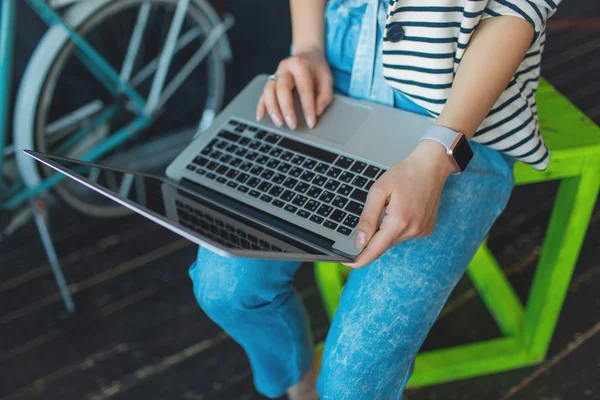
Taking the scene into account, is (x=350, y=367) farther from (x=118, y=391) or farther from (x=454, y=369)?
(x=118, y=391)

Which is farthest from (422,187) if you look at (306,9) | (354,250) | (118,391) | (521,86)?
(118,391)

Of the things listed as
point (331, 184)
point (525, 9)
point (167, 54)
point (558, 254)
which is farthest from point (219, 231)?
point (167, 54)

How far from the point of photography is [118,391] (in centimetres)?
111

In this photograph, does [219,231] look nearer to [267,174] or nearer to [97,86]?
[267,174]

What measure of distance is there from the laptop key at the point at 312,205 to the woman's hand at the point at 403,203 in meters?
0.08

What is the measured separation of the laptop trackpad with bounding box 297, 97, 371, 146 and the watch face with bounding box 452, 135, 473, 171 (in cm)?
16

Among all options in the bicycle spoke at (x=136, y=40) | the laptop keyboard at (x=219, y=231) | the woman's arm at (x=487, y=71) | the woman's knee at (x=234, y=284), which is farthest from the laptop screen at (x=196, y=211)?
the bicycle spoke at (x=136, y=40)

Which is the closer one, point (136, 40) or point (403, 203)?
point (403, 203)

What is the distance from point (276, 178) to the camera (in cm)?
70

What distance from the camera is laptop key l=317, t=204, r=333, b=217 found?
25.3 inches

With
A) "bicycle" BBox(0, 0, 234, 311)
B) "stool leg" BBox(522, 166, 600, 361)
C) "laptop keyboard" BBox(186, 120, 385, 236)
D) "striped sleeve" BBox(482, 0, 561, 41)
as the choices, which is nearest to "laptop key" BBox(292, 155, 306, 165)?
"laptop keyboard" BBox(186, 120, 385, 236)

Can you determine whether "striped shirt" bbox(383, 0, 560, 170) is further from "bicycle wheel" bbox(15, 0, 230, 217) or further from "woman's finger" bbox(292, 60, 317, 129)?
"bicycle wheel" bbox(15, 0, 230, 217)

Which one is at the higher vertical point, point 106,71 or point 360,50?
point 360,50

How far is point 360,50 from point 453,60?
0.45 ft
